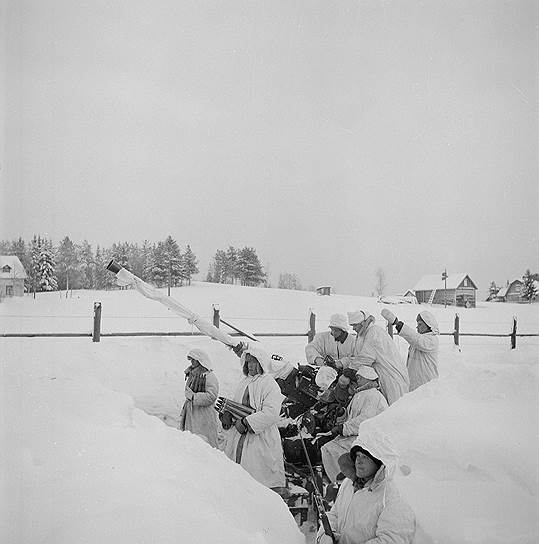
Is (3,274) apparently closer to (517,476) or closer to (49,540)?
(49,540)

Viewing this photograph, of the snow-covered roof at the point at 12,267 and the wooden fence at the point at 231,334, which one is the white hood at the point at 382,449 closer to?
the snow-covered roof at the point at 12,267

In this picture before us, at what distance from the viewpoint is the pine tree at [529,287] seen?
8.33 ft

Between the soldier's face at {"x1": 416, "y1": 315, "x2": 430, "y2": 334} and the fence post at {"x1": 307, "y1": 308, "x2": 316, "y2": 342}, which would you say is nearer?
the soldier's face at {"x1": 416, "y1": 315, "x2": 430, "y2": 334}

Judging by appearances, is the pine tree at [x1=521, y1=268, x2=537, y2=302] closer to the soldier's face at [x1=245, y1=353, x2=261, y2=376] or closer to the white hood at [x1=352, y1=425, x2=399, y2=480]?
the white hood at [x1=352, y1=425, x2=399, y2=480]

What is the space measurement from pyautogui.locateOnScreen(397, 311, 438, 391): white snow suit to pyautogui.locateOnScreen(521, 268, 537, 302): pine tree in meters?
2.84

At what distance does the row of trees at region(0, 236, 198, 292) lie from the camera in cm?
254

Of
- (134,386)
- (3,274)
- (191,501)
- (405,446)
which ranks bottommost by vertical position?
(134,386)

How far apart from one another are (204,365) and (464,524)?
8.59 ft

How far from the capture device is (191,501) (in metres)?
→ 1.92

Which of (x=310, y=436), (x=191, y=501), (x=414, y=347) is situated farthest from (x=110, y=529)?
(x=414, y=347)

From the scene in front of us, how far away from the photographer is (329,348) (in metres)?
5.61

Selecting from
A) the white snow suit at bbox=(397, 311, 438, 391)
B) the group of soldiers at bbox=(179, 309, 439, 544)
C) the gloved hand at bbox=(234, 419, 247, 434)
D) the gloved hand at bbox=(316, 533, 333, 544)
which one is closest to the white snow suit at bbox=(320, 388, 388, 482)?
the group of soldiers at bbox=(179, 309, 439, 544)

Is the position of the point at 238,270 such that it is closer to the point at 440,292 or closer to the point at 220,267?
the point at 220,267

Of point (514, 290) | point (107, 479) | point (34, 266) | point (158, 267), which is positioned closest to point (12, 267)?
point (34, 266)
